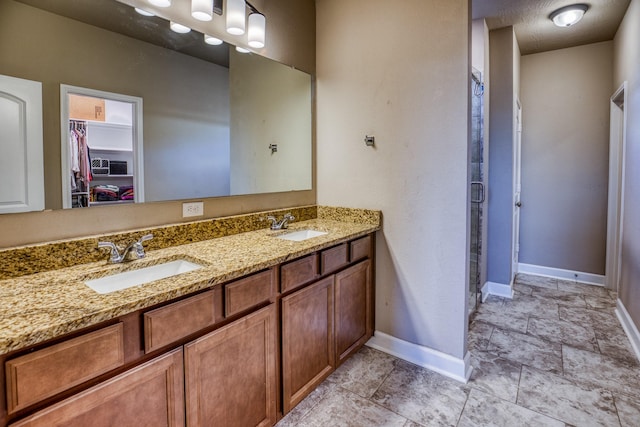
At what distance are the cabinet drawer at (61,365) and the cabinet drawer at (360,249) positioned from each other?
1.37 meters

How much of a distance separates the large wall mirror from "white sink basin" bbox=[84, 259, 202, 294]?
37cm

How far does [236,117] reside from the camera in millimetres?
Answer: 2180

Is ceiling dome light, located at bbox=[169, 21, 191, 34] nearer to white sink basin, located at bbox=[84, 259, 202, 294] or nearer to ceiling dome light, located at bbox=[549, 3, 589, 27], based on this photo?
white sink basin, located at bbox=[84, 259, 202, 294]

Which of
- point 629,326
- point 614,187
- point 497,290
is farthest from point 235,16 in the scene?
point 614,187

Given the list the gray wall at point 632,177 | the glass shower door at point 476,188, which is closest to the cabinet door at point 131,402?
the glass shower door at point 476,188

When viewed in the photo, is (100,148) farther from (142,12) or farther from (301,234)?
(301,234)

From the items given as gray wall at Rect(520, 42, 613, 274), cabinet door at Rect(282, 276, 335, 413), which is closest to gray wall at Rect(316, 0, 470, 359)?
cabinet door at Rect(282, 276, 335, 413)

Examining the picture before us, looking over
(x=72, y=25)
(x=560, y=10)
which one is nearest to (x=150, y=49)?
(x=72, y=25)

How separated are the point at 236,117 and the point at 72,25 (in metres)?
0.92

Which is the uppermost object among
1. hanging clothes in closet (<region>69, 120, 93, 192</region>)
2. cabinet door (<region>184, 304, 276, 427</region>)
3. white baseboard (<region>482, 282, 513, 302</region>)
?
hanging clothes in closet (<region>69, 120, 93, 192</region>)

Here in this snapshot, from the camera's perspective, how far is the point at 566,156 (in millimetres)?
3955

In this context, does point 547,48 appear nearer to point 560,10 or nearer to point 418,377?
point 560,10

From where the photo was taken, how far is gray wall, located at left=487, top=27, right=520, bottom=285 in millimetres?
3385

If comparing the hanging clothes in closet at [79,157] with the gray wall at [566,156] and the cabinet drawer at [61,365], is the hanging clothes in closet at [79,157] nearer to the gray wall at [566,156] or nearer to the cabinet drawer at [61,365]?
the cabinet drawer at [61,365]
